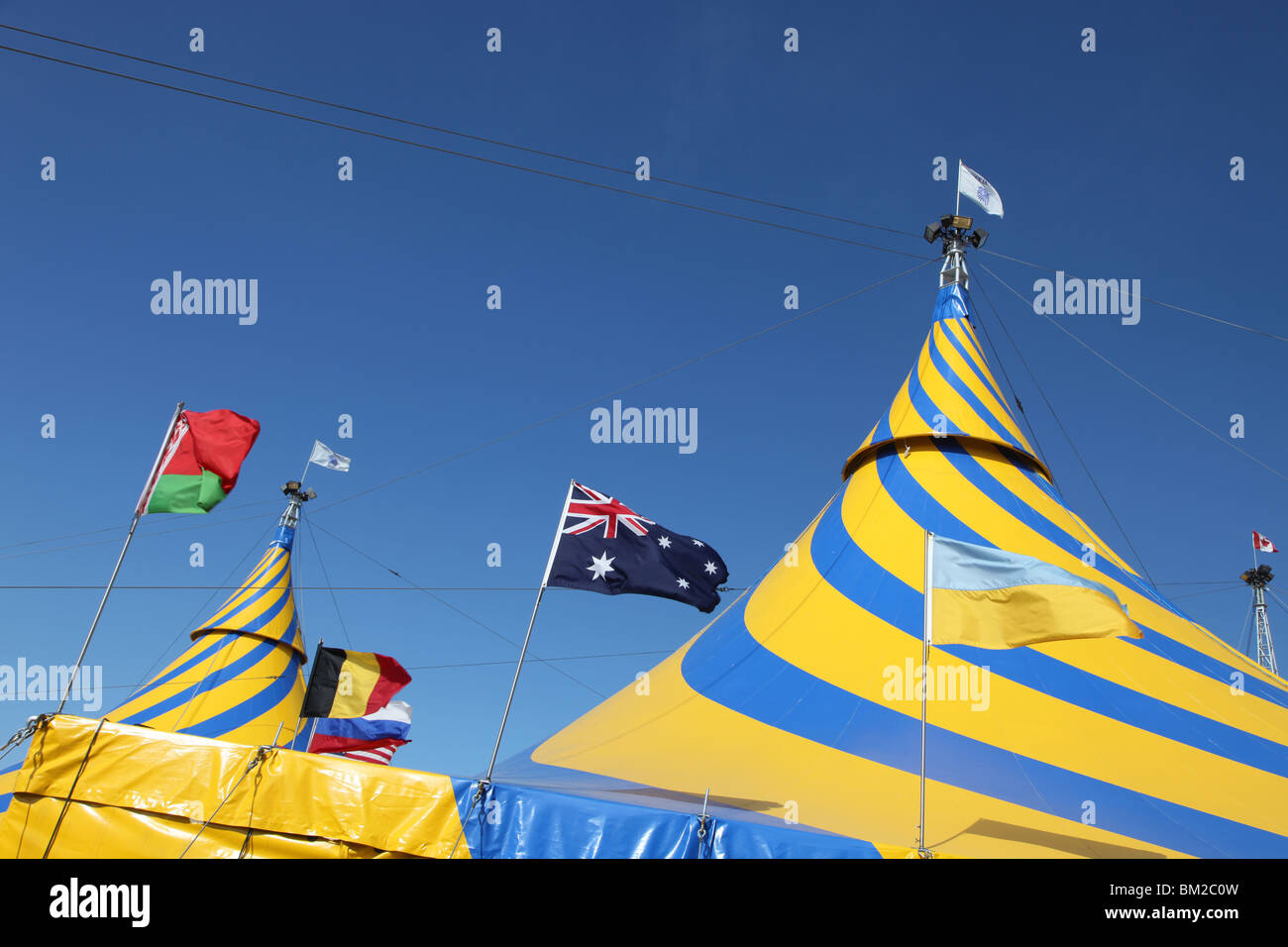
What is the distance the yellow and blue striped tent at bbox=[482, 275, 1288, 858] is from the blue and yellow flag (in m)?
0.95

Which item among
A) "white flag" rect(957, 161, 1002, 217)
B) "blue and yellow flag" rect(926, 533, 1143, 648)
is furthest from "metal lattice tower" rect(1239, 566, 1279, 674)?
"blue and yellow flag" rect(926, 533, 1143, 648)

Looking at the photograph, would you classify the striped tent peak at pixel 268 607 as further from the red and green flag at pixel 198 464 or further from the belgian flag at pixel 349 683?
the red and green flag at pixel 198 464

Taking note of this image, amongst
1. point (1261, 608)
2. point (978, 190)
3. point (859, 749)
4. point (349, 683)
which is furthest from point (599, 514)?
point (1261, 608)

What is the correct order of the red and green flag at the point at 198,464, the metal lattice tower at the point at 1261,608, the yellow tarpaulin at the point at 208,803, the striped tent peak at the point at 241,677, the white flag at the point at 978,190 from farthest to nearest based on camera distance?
the metal lattice tower at the point at 1261,608
the striped tent peak at the point at 241,677
the white flag at the point at 978,190
the red and green flag at the point at 198,464
the yellow tarpaulin at the point at 208,803

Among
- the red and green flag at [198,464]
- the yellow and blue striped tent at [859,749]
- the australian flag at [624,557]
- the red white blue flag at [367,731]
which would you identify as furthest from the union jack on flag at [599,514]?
the red white blue flag at [367,731]

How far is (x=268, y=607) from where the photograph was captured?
11250 mm

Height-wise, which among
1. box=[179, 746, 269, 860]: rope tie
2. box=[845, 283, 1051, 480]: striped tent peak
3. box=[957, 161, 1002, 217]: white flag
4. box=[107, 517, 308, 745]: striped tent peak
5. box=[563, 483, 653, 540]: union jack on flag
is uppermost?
box=[957, 161, 1002, 217]: white flag

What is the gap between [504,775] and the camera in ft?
15.6

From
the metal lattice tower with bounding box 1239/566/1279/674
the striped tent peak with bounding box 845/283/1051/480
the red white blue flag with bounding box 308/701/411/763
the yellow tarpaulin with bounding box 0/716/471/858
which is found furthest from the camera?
the metal lattice tower with bounding box 1239/566/1279/674

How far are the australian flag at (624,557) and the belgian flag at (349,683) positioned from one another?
3196mm

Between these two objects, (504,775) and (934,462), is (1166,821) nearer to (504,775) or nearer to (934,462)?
(934,462)

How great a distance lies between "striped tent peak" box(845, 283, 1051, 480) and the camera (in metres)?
6.47

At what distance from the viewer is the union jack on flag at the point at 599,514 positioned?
4.65 meters

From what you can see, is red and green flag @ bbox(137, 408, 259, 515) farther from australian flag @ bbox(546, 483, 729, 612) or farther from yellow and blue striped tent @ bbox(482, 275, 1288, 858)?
yellow and blue striped tent @ bbox(482, 275, 1288, 858)
